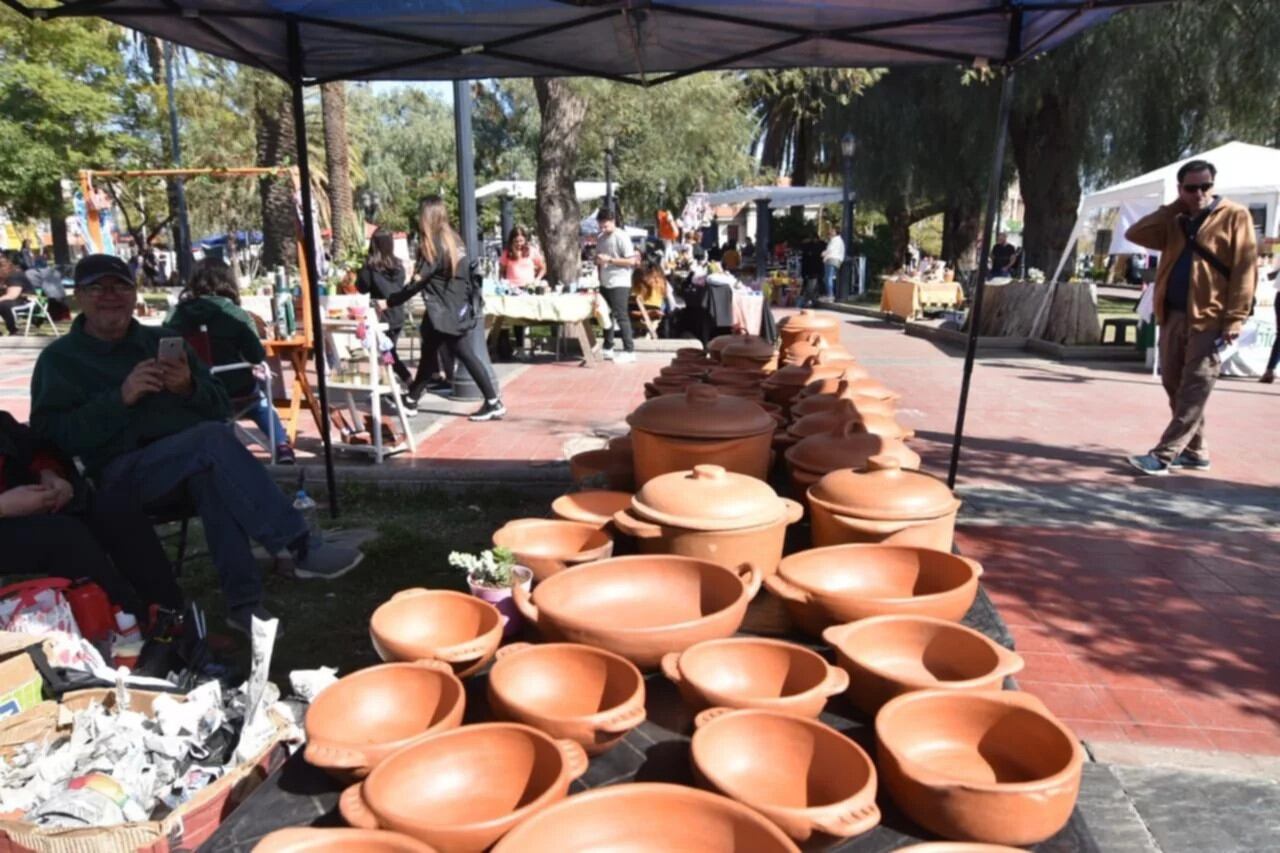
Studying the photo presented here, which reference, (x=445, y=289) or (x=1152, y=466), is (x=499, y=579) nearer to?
(x=445, y=289)

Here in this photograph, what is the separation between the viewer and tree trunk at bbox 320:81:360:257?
15.1 meters

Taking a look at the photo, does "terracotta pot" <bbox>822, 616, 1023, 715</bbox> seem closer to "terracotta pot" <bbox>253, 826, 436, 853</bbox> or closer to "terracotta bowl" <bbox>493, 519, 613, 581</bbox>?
"terracotta bowl" <bbox>493, 519, 613, 581</bbox>

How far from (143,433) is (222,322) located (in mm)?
1607

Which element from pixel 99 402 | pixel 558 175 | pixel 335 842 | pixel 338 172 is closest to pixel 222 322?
pixel 99 402

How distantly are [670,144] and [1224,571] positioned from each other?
70.6 ft

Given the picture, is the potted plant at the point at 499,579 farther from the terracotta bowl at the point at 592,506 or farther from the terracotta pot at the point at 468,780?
the terracotta pot at the point at 468,780

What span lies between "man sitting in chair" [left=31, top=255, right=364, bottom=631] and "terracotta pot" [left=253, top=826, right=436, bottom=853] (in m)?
2.05

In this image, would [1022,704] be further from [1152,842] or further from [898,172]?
[898,172]

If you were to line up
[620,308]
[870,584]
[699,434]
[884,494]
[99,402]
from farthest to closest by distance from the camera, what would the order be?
[620,308]
[99,402]
[699,434]
[884,494]
[870,584]

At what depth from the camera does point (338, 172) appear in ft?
52.1

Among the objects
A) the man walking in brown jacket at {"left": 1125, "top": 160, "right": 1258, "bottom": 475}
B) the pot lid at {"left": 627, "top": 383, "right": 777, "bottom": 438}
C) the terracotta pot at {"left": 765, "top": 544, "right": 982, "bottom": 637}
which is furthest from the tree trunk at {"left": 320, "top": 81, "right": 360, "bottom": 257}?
→ the terracotta pot at {"left": 765, "top": 544, "right": 982, "bottom": 637}

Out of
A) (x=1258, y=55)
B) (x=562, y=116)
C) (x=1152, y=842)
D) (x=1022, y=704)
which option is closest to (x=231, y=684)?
(x=1022, y=704)

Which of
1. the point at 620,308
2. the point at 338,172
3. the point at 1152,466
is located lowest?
the point at 1152,466

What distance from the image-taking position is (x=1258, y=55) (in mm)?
13195
